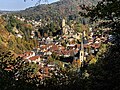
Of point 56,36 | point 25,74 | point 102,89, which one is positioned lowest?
point 56,36

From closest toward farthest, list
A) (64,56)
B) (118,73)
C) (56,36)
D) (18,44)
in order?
(118,73) < (64,56) < (18,44) < (56,36)

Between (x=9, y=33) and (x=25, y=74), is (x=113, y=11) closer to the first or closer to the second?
(x=25, y=74)

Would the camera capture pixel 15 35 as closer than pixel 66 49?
No

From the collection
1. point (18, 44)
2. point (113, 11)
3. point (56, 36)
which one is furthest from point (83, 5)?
point (56, 36)

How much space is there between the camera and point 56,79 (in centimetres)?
723

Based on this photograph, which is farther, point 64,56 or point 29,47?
point 29,47

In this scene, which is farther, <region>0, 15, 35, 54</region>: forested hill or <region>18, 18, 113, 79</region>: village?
<region>0, 15, 35, 54</region>: forested hill

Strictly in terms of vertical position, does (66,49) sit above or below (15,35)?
below

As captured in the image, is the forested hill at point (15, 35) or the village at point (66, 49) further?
the forested hill at point (15, 35)

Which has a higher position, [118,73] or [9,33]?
[118,73]

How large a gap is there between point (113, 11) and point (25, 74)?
1954 mm

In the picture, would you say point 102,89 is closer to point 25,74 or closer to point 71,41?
point 25,74

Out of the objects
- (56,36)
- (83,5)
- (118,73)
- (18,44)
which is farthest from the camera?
(56,36)

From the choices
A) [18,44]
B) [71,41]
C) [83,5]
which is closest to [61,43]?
[71,41]
